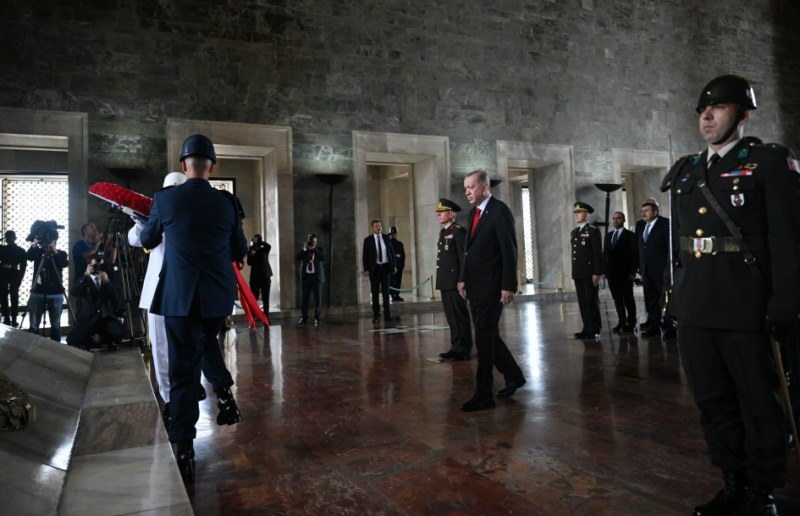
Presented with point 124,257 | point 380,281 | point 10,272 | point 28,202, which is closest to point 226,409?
point 124,257

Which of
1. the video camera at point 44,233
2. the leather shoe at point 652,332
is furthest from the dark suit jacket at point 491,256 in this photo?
the video camera at point 44,233

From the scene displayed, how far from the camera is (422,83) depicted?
1342 centimetres

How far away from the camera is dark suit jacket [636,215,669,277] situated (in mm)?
7324

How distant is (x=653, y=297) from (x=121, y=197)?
6.70 metres

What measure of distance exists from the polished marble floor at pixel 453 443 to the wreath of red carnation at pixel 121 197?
147 centimetres

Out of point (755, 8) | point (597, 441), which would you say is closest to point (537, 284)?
point (755, 8)

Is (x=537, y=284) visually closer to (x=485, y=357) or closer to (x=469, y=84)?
(x=469, y=84)

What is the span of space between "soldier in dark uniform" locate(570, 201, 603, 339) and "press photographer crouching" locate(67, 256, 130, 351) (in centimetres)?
556

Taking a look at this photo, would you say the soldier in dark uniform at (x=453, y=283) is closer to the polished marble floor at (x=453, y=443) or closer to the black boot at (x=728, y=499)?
the polished marble floor at (x=453, y=443)

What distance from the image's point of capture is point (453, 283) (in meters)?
6.29

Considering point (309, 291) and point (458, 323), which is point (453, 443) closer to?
point (458, 323)

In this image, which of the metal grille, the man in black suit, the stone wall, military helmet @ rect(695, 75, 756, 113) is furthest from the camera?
the metal grille

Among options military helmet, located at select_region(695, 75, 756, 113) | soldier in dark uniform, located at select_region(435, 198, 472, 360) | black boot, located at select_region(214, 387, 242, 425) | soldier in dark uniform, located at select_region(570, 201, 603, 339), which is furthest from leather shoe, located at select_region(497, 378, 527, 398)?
soldier in dark uniform, located at select_region(570, 201, 603, 339)

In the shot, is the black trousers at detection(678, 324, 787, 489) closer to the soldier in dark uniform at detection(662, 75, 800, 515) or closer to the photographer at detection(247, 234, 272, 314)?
the soldier in dark uniform at detection(662, 75, 800, 515)
